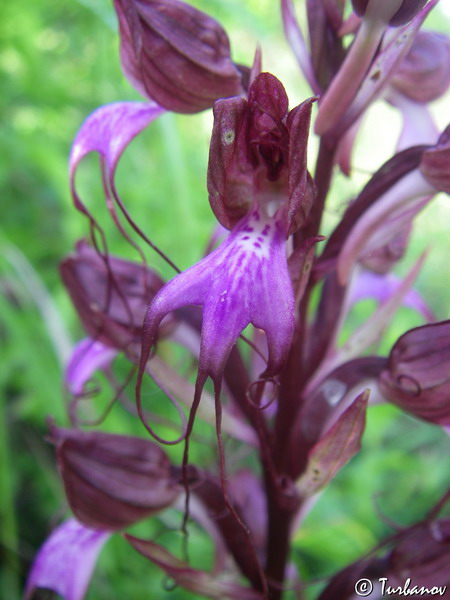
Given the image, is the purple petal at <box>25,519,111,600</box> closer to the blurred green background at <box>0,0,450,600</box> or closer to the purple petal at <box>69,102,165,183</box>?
the blurred green background at <box>0,0,450,600</box>

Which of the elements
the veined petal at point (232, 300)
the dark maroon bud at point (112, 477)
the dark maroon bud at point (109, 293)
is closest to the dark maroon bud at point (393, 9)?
the veined petal at point (232, 300)

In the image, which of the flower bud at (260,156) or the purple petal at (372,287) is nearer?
the flower bud at (260,156)

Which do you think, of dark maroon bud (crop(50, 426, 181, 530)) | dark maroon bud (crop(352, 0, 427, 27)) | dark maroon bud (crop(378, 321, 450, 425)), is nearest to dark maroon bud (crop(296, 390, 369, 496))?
dark maroon bud (crop(378, 321, 450, 425))

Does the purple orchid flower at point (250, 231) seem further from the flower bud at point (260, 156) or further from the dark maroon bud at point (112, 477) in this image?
the dark maroon bud at point (112, 477)

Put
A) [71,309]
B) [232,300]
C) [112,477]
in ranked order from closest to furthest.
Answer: [232,300] → [112,477] → [71,309]

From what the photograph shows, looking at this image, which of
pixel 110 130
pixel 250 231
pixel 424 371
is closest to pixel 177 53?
pixel 110 130

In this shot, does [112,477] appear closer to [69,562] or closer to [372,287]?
[69,562]

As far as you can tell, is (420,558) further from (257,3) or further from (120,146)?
(257,3)

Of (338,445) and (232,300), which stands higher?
(232,300)
